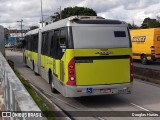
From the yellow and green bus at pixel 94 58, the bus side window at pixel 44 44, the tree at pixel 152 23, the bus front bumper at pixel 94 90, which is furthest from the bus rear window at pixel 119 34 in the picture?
the tree at pixel 152 23

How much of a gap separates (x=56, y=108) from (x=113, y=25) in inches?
119

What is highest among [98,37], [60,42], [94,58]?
[98,37]

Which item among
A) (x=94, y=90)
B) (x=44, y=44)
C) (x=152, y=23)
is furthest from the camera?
(x=152, y=23)

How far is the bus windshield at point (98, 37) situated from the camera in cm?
1049

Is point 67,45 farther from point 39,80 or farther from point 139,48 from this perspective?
point 139,48

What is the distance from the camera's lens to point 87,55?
34.1 feet

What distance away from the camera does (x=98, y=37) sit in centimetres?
1064

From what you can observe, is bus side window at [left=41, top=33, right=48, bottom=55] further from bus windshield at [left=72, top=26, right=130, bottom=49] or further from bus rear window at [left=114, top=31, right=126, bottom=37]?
bus rear window at [left=114, top=31, right=126, bottom=37]

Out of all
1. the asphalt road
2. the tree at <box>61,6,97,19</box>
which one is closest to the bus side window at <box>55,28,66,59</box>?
the asphalt road

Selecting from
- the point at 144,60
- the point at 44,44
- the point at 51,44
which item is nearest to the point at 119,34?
the point at 51,44

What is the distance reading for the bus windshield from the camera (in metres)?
10.5

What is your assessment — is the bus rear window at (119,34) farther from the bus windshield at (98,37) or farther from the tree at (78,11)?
the tree at (78,11)

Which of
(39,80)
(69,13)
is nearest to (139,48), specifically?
(39,80)

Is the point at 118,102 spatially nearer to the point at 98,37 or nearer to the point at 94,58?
the point at 94,58
